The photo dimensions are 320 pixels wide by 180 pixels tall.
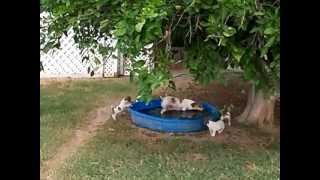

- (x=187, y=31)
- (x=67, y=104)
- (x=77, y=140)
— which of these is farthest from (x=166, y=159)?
(x=67, y=104)

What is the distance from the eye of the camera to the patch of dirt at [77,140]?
2.24m

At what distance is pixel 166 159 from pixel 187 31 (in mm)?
740

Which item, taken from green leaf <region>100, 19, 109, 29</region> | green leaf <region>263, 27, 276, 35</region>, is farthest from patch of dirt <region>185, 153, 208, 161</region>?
green leaf <region>263, 27, 276, 35</region>

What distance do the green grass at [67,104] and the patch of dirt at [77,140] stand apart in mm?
44

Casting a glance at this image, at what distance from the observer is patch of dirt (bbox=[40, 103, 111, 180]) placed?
2.24 metres

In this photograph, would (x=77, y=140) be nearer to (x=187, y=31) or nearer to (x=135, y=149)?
(x=135, y=149)

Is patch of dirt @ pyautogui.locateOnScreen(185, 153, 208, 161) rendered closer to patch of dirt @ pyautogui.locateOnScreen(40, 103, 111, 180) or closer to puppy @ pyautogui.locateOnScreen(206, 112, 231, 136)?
puppy @ pyautogui.locateOnScreen(206, 112, 231, 136)

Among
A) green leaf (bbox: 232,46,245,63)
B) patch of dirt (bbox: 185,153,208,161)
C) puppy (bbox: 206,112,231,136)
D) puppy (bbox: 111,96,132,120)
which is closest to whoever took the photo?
green leaf (bbox: 232,46,245,63)

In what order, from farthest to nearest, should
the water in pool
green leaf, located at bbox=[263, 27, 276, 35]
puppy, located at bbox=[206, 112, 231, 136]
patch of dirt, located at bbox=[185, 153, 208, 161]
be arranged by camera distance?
the water in pool → puppy, located at bbox=[206, 112, 231, 136] → patch of dirt, located at bbox=[185, 153, 208, 161] → green leaf, located at bbox=[263, 27, 276, 35]

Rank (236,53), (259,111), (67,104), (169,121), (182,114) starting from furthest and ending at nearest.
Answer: (67,104) → (182,114) → (259,111) → (169,121) → (236,53)

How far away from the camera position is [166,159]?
236 centimetres
